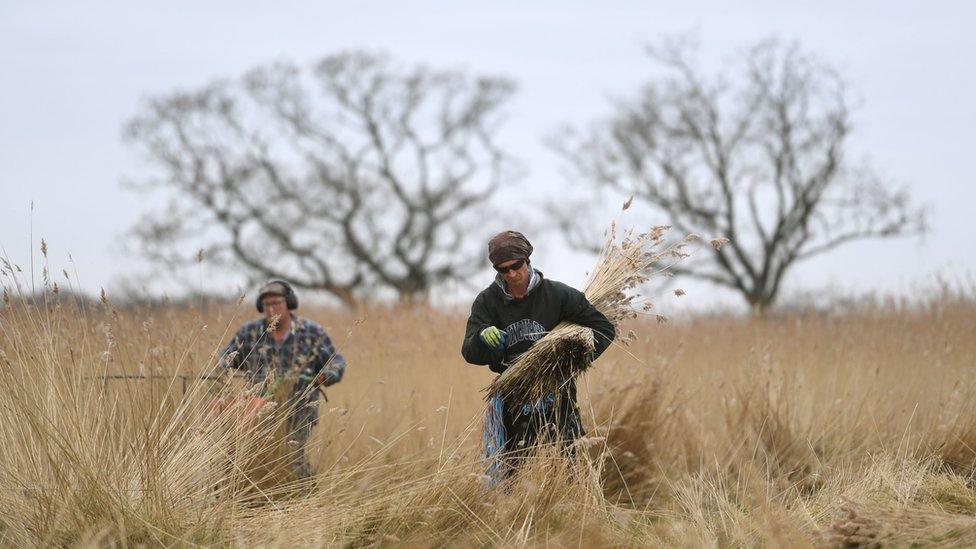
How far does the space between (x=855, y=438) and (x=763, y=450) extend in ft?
2.68

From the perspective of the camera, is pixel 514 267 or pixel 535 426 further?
pixel 535 426

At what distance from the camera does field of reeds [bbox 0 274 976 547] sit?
4.02 meters

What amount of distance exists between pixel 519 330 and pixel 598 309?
48 cm

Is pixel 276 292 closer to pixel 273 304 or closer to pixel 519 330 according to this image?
pixel 273 304

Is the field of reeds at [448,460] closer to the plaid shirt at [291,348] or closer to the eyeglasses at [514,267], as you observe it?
the plaid shirt at [291,348]

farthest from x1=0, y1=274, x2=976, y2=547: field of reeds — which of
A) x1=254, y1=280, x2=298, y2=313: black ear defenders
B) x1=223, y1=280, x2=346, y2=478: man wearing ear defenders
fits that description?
x1=254, y1=280, x2=298, y2=313: black ear defenders

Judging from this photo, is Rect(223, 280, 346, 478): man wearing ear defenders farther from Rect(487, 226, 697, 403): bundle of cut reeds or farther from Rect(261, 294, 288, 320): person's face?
Rect(487, 226, 697, 403): bundle of cut reeds

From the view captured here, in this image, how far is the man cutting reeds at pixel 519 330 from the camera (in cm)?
468

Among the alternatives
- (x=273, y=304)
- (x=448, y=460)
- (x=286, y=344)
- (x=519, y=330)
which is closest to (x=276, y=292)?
(x=273, y=304)

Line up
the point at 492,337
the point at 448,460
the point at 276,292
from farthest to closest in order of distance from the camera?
the point at 276,292
the point at 492,337
the point at 448,460

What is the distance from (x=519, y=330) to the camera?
189 inches

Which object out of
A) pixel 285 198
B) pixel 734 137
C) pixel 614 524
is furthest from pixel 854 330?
pixel 285 198

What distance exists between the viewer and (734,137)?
26.1 m

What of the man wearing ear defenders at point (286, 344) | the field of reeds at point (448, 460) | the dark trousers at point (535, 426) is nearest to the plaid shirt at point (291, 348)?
the man wearing ear defenders at point (286, 344)
